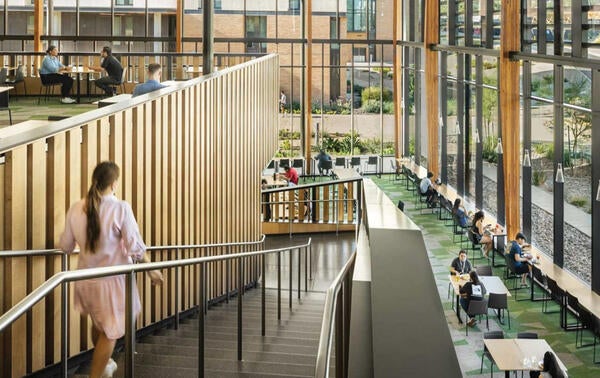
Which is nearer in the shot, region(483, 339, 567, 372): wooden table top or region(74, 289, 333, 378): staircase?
region(74, 289, 333, 378): staircase

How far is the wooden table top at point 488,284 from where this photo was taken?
12750mm

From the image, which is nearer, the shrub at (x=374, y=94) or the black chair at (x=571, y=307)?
the black chair at (x=571, y=307)

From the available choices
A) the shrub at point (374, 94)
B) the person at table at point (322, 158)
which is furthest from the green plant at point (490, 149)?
the shrub at point (374, 94)

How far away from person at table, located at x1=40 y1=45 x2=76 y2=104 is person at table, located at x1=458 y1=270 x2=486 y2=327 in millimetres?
6849

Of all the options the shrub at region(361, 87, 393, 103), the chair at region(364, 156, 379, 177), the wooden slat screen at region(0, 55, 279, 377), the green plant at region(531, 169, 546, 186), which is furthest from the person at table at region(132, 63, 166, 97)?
the shrub at region(361, 87, 393, 103)

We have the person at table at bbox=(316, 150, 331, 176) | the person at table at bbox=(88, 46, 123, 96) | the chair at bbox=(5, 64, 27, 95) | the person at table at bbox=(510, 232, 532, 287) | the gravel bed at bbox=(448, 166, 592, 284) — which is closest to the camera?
the gravel bed at bbox=(448, 166, 592, 284)

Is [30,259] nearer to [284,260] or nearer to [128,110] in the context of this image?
[128,110]

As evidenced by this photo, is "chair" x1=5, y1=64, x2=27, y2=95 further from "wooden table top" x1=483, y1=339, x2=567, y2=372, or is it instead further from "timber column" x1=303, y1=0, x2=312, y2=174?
"timber column" x1=303, y1=0, x2=312, y2=174

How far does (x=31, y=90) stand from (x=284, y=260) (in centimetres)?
554

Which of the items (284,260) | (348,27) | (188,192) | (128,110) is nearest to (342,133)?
(348,27)

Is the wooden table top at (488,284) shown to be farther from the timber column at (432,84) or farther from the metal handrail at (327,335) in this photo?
the metal handrail at (327,335)

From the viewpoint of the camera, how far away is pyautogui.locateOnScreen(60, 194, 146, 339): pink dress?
4.25 m

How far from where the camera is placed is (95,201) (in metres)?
4.32

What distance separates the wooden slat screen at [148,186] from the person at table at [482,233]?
493 cm
